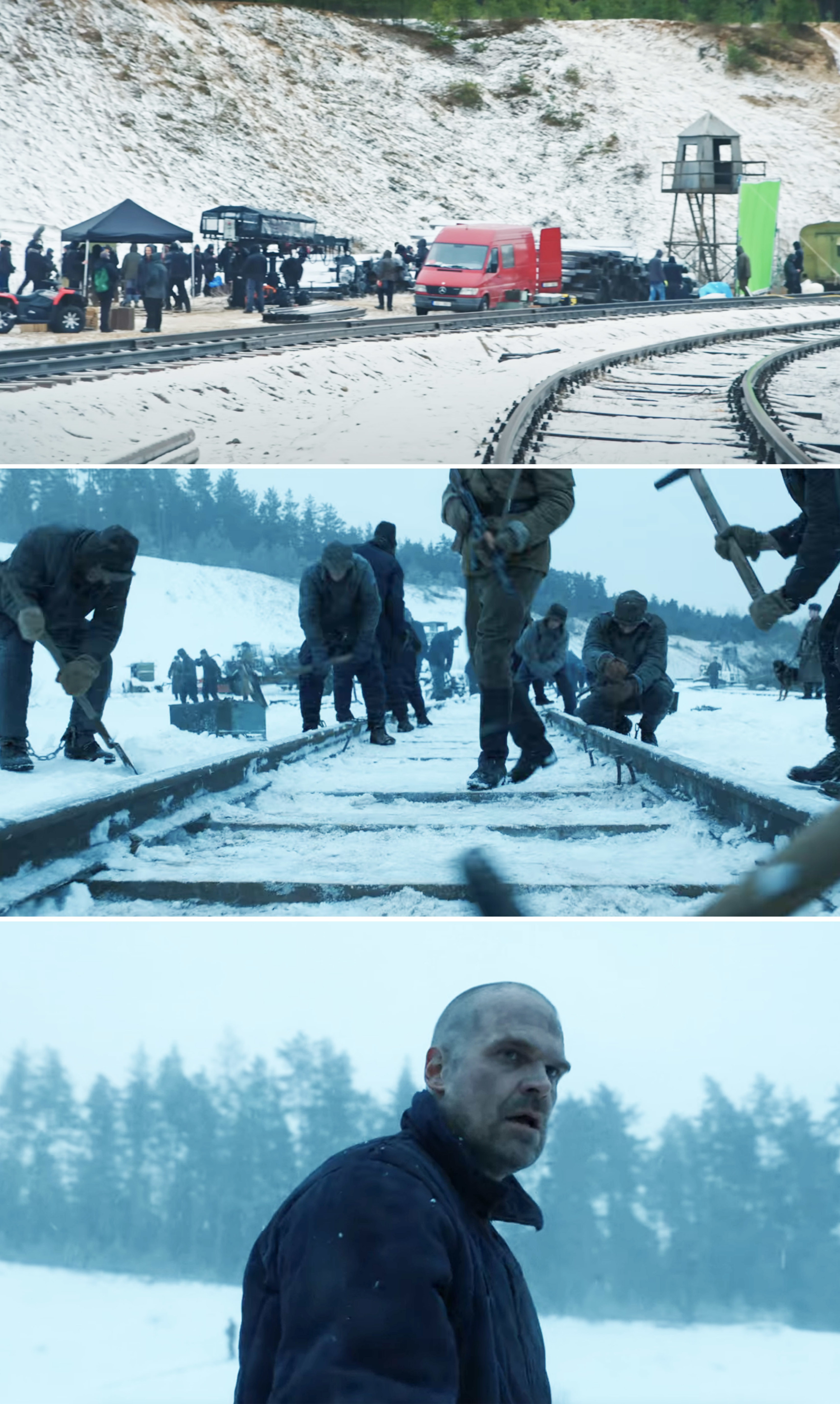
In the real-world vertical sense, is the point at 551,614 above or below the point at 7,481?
below

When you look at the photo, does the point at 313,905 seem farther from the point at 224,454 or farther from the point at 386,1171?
the point at 224,454

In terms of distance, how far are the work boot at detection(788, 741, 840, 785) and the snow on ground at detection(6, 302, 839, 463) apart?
1425 millimetres

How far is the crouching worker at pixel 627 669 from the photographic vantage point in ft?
8.23

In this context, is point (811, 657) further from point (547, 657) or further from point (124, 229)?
point (124, 229)

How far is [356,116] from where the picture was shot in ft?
47.7

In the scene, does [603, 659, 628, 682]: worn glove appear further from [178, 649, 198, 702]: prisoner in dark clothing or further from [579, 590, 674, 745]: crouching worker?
[178, 649, 198, 702]: prisoner in dark clothing

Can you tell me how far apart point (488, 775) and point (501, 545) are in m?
0.41

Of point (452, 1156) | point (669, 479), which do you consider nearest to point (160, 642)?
point (669, 479)

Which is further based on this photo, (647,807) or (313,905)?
(647,807)

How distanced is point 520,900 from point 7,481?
1.00 meters

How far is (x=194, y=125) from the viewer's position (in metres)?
13.8

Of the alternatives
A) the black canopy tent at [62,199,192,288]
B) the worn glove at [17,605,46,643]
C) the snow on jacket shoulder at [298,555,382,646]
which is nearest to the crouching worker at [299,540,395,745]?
the snow on jacket shoulder at [298,555,382,646]

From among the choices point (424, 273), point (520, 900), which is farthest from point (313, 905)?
point (424, 273)

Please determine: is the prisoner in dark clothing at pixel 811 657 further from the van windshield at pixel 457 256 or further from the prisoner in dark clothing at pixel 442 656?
the van windshield at pixel 457 256
